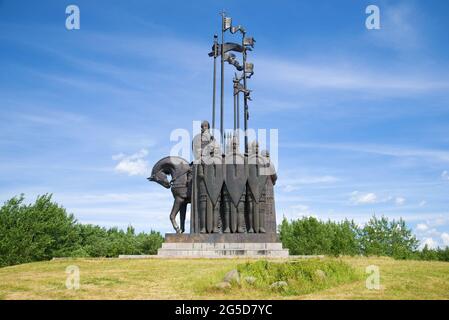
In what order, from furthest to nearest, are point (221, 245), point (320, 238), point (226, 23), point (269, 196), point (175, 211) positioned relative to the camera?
point (320, 238), point (226, 23), point (269, 196), point (175, 211), point (221, 245)

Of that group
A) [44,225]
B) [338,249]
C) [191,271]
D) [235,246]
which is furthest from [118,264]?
[338,249]

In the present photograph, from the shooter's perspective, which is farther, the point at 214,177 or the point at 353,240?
the point at 353,240

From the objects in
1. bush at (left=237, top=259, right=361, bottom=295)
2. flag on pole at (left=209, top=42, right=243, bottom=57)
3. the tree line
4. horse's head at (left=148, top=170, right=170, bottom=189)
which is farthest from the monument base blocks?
the tree line

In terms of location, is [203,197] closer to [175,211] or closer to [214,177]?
[214,177]

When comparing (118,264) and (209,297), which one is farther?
(118,264)

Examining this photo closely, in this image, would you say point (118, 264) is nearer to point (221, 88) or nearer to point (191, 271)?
point (191, 271)

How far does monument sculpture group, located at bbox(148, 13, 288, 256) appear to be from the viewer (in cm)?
Result: 1534

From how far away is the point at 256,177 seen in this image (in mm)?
16094

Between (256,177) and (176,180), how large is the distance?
320 cm

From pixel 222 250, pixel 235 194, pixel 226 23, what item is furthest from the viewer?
pixel 226 23

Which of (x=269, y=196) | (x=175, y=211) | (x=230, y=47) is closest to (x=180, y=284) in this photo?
(x=175, y=211)
